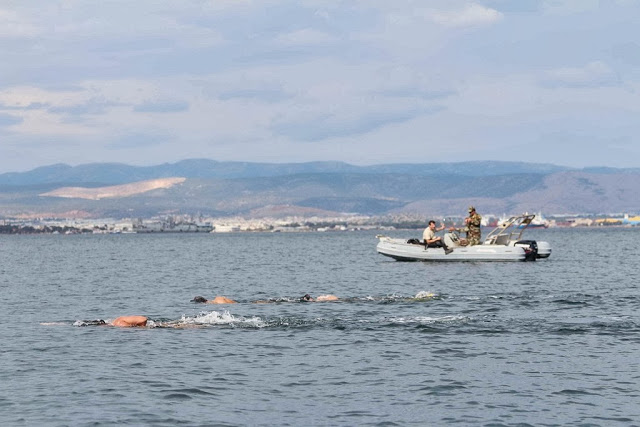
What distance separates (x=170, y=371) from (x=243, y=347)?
13.9ft

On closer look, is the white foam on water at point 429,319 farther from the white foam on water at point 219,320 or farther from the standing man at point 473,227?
the standing man at point 473,227

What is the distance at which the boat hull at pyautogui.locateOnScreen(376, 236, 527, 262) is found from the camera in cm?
6762

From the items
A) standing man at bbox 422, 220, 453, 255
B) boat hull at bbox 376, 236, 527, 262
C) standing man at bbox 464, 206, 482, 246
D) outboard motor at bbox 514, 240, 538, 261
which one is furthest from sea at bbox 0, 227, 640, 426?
outboard motor at bbox 514, 240, 538, 261

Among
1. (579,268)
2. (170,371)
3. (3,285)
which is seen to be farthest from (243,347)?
(579,268)

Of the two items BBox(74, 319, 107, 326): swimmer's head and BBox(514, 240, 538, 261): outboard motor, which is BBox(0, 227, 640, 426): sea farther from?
BBox(514, 240, 538, 261): outboard motor

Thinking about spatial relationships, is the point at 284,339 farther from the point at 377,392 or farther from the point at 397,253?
the point at 397,253

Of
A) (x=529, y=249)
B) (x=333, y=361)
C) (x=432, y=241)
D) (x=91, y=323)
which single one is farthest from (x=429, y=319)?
(x=529, y=249)

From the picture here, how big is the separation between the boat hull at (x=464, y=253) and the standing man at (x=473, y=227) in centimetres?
53

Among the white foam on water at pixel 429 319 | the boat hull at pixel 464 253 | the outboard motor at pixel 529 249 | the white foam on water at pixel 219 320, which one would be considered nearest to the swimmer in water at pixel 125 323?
the white foam on water at pixel 219 320

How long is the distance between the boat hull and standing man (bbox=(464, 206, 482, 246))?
53cm

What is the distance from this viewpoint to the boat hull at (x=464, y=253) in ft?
222

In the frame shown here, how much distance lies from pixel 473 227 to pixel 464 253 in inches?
82.5

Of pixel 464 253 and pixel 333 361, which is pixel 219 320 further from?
pixel 464 253

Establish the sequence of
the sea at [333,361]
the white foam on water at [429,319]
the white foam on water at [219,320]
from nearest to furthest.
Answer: the sea at [333,361], the white foam on water at [219,320], the white foam on water at [429,319]
